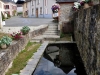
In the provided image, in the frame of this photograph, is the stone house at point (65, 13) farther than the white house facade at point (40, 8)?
No

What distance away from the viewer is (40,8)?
40.4 meters

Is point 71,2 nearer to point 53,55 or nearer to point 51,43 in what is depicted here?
point 51,43

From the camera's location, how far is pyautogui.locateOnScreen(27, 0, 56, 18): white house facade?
37.5 m

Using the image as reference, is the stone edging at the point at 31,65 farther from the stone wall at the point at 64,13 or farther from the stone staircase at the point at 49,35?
the stone wall at the point at 64,13

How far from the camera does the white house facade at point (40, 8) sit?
37469 mm

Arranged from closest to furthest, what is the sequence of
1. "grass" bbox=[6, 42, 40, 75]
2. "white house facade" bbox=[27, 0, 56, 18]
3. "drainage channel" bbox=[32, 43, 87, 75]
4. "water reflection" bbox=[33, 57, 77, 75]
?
"grass" bbox=[6, 42, 40, 75], "water reflection" bbox=[33, 57, 77, 75], "drainage channel" bbox=[32, 43, 87, 75], "white house facade" bbox=[27, 0, 56, 18]

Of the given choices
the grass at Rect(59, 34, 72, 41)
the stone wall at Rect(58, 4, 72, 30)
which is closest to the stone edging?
the grass at Rect(59, 34, 72, 41)

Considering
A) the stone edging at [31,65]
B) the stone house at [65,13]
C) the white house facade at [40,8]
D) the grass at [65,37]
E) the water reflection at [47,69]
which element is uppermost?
the white house facade at [40,8]

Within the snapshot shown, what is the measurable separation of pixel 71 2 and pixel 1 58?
11.2 m

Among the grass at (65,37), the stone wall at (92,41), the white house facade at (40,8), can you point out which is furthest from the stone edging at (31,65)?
the white house facade at (40,8)

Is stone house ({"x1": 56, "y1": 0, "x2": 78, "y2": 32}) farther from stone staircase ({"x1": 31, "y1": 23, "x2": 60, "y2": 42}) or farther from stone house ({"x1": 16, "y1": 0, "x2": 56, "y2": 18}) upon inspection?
stone house ({"x1": 16, "y1": 0, "x2": 56, "y2": 18})

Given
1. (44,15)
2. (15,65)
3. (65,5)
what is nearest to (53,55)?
(15,65)

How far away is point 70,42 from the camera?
1328 centimetres

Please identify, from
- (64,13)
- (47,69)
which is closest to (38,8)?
(64,13)
